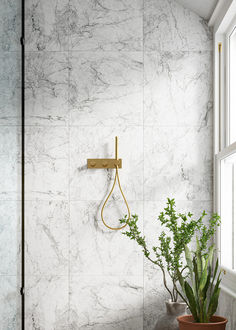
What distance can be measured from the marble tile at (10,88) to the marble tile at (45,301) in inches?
40.2

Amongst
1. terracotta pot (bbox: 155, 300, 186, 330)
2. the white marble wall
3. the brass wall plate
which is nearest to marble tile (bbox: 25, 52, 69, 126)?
the white marble wall

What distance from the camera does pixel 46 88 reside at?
2943 mm

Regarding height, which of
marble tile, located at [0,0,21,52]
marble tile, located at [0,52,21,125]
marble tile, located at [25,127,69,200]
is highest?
marble tile, located at [0,0,21,52]

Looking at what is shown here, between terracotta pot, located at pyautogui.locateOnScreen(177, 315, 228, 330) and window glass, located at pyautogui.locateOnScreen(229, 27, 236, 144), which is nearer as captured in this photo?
terracotta pot, located at pyautogui.locateOnScreen(177, 315, 228, 330)

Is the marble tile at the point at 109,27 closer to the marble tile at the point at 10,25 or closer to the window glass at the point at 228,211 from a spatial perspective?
the marble tile at the point at 10,25

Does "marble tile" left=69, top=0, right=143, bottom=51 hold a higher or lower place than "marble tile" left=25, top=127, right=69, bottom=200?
higher

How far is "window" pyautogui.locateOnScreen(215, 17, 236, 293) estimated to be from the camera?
270 cm

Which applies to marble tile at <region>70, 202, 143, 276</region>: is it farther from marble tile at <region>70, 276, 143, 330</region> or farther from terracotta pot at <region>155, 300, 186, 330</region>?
terracotta pot at <region>155, 300, 186, 330</region>

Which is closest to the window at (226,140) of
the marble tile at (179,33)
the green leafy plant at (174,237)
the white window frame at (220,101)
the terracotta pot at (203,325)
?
the white window frame at (220,101)

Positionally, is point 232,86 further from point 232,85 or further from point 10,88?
point 10,88

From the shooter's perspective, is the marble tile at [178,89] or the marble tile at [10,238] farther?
the marble tile at [178,89]

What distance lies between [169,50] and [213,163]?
787 mm

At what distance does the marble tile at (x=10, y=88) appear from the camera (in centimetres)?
236

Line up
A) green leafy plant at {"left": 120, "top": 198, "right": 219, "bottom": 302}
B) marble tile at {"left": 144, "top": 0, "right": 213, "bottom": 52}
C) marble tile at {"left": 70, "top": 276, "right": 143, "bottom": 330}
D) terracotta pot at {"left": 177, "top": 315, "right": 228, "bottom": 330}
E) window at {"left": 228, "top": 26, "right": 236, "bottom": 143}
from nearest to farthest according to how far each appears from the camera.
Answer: terracotta pot at {"left": 177, "top": 315, "right": 228, "bottom": 330}
green leafy plant at {"left": 120, "top": 198, "right": 219, "bottom": 302}
window at {"left": 228, "top": 26, "right": 236, "bottom": 143}
marble tile at {"left": 70, "top": 276, "right": 143, "bottom": 330}
marble tile at {"left": 144, "top": 0, "right": 213, "bottom": 52}
